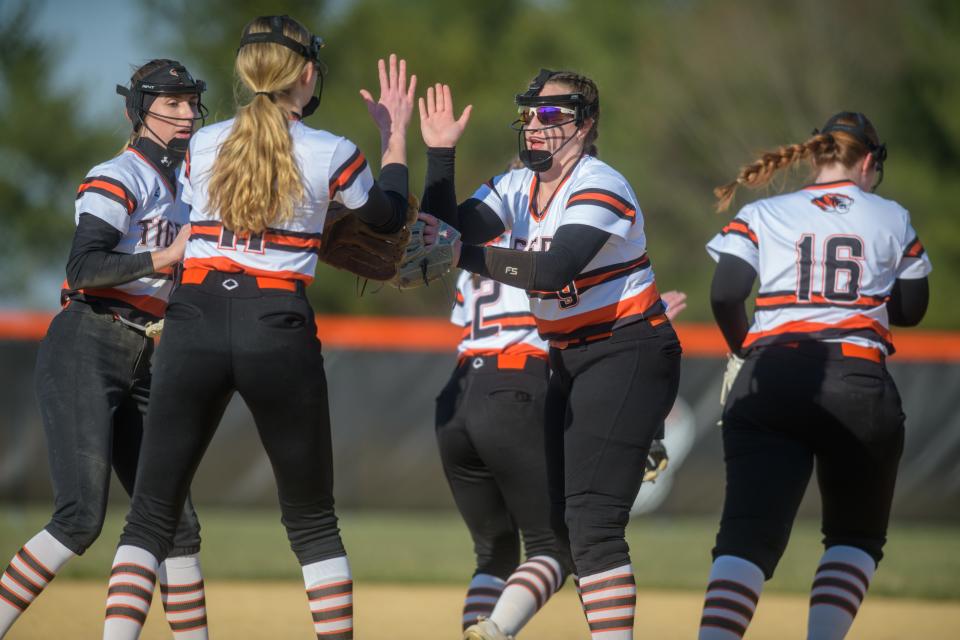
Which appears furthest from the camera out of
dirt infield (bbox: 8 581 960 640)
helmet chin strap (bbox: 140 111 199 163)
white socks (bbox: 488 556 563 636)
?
dirt infield (bbox: 8 581 960 640)

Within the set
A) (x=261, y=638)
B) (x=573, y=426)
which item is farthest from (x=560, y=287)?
(x=261, y=638)

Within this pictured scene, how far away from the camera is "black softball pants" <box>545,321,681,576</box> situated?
4.17 meters

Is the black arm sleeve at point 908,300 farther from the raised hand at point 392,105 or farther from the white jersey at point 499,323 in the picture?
Result: the raised hand at point 392,105

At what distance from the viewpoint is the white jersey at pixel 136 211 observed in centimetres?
442

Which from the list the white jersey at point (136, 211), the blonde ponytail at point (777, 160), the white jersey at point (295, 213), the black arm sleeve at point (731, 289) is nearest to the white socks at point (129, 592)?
the white jersey at point (295, 213)

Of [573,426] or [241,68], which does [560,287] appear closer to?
[573,426]

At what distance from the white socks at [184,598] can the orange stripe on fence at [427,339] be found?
7117 millimetres

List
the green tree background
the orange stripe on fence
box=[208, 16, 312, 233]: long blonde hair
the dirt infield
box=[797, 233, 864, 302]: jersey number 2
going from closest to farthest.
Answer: box=[208, 16, 312, 233]: long blonde hair → box=[797, 233, 864, 302]: jersey number 2 → the dirt infield → the orange stripe on fence → the green tree background

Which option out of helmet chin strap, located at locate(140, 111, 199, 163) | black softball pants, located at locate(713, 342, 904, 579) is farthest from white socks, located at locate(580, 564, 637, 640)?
helmet chin strap, located at locate(140, 111, 199, 163)

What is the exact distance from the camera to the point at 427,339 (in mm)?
11883

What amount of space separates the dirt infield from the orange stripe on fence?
3947mm

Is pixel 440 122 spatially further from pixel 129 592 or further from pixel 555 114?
pixel 129 592

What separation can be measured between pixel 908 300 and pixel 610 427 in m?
1.42

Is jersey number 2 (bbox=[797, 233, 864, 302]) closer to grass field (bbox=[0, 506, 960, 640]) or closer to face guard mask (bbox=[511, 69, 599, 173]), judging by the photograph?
face guard mask (bbox=[511, 69, 599, 173])
